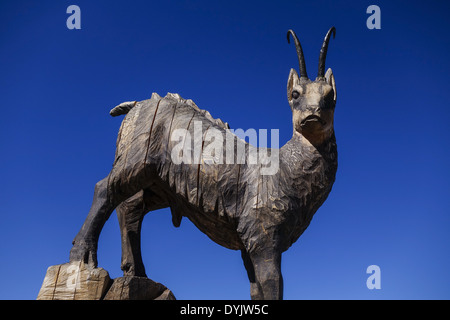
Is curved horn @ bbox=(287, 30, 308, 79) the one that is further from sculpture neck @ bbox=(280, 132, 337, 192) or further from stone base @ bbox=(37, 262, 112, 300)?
stone base @ bbox=(37, 262, 112, 300)

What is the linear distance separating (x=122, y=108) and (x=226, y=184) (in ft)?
5.95

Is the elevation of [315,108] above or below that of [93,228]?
above

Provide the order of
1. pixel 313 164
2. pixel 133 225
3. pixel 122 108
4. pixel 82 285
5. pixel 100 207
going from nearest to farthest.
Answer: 1. pixel 313 164
2. pixel 82 285
3. pixel 100 207
4. pixel 133 225
5. pixel 122 108

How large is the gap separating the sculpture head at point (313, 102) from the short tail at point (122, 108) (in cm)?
194

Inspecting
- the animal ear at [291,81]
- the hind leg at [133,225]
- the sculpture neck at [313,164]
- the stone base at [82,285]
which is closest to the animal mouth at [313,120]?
the sculpture neck at [313,164]

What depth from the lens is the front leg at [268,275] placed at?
4.13 meters

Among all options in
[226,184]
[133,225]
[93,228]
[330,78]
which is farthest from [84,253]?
[330,78]

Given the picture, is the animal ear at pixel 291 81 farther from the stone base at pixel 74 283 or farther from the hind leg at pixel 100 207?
the stone base at pixel 74 283

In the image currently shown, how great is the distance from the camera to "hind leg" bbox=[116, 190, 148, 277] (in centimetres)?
530

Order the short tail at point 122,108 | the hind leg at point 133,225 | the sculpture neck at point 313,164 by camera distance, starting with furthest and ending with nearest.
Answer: the short tail at point 122,108 < the hind leg at point 133,225 < the sculpture neck at point 313,164

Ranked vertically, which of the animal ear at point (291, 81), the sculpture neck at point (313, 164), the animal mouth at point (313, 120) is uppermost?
the animal ear at point (291, 81)

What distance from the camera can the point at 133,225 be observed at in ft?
17.6

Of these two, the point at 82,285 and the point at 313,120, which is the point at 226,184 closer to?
the point at 313,120
